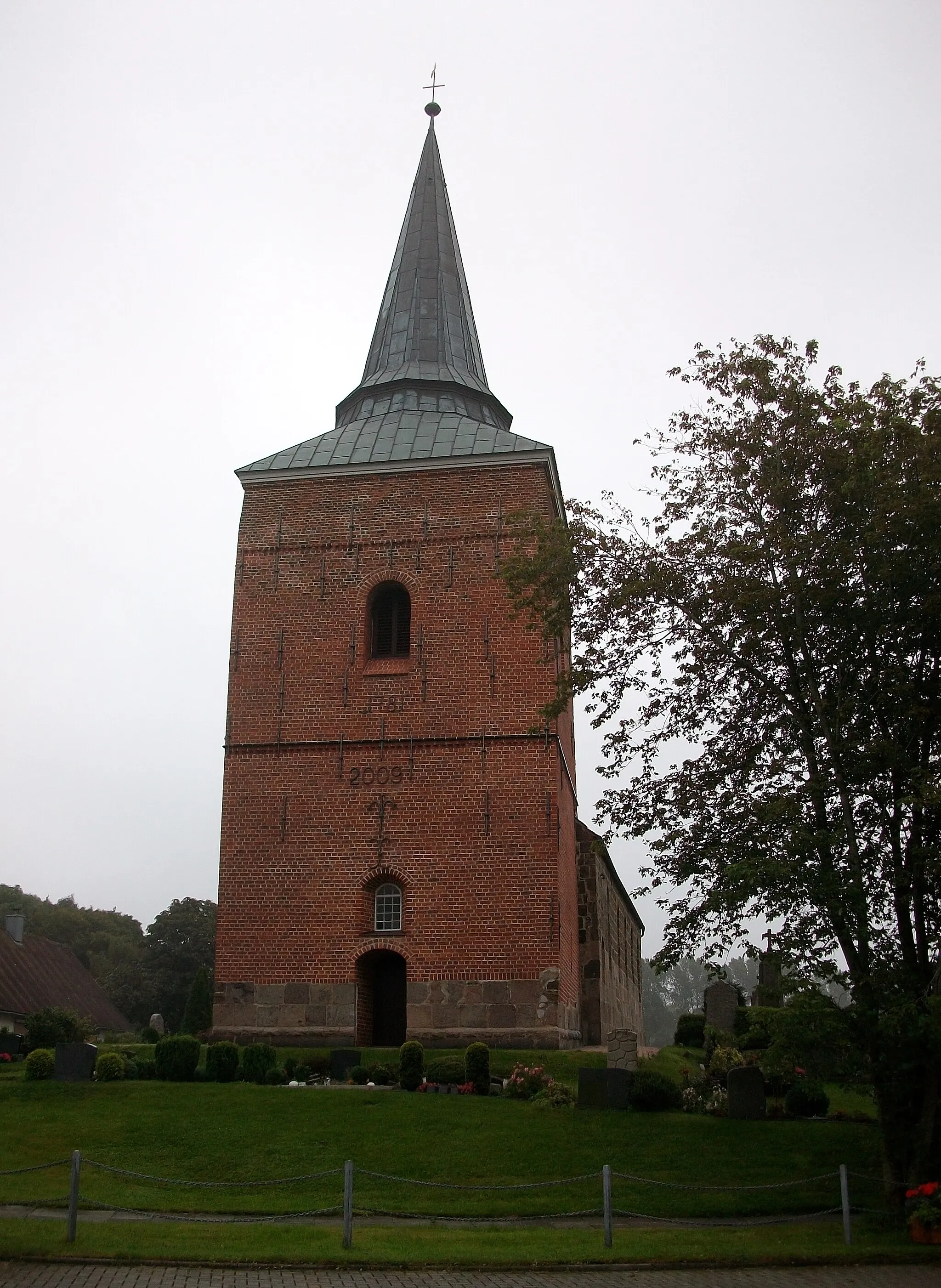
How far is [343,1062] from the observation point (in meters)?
16.7

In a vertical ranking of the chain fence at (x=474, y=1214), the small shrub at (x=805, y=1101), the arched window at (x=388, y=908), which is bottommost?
the chain fence at (x=474, y=1214)

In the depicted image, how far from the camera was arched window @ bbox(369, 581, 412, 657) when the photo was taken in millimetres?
20500

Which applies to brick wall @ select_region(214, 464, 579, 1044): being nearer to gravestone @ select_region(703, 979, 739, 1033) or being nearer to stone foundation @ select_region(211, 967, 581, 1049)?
stone foundation @ select_region(211, 967, 581, 1049)

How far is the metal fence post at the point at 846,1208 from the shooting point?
→ 33.6 feet

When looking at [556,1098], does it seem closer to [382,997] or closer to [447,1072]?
[447,1072]

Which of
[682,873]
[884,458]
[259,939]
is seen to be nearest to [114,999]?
[259,939]

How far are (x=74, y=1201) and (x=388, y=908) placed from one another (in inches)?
374

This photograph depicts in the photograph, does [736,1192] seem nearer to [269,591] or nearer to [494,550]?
[494,550]

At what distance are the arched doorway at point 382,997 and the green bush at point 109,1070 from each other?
4.15m

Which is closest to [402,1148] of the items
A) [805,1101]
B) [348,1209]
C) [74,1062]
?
[348,1209]

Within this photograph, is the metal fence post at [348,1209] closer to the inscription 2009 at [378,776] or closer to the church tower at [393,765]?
the church tower at [393,765]

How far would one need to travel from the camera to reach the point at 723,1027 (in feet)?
75.4

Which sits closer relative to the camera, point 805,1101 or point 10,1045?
point 805,1101

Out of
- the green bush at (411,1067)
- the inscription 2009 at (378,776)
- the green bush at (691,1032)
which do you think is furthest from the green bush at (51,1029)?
the green bush at (691,1032)
